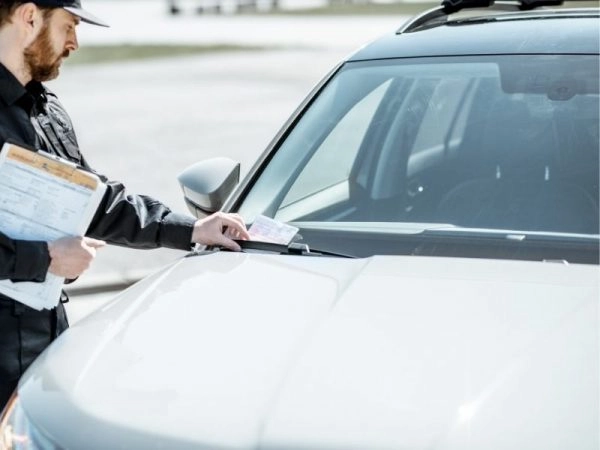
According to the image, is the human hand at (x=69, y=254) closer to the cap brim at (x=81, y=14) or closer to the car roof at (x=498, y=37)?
the cap brim at (x=81, y=14)

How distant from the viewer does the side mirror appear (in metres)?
3.47

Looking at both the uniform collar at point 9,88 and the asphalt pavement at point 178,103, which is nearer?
the uniform collar at point 9,88

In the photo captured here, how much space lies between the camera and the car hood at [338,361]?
2111 millimetres

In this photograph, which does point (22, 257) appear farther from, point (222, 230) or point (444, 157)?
point (444, 157)

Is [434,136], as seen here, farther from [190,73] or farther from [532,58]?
[190,73]

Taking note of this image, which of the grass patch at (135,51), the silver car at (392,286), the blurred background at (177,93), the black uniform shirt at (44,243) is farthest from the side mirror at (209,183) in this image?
the grass patch at (135,51)

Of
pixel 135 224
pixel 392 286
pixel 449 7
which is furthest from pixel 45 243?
pixel 449 7

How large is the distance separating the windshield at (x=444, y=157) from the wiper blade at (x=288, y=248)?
5 cm

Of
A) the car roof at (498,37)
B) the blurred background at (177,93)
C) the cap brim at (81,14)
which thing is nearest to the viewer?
the cap brim at (81,14)

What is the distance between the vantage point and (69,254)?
2910 millimetres

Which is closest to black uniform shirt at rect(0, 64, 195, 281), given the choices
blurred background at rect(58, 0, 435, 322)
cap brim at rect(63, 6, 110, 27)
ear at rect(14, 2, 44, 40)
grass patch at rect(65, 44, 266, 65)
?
ear at rect(14, 2, 44, 40)

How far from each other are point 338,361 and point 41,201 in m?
0.99

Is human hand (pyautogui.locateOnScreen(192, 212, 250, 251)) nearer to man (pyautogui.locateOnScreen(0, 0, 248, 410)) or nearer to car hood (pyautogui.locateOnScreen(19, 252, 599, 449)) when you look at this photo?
man (pyautogui.locateOnScreen(0, 0, 248, 410))

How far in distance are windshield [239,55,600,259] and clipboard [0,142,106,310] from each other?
1.91 feet
